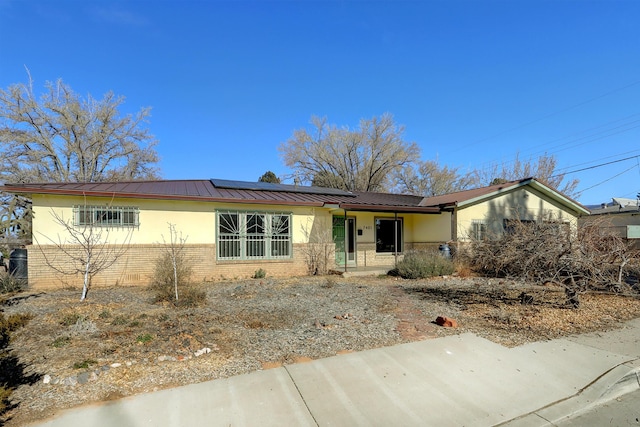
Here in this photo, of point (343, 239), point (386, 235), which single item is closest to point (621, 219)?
point (386, 235)

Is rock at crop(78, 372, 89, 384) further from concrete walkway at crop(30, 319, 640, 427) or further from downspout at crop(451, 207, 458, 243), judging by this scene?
downspout at crop(451, 207, 458, 243)

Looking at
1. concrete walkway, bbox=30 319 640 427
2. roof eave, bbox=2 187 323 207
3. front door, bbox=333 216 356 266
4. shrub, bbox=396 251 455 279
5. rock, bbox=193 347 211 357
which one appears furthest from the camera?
front door, bbox=333 216 356 266

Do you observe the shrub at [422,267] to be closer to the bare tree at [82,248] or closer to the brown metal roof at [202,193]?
the brown metal roof at [202,193]

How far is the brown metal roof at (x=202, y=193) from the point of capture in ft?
36.7

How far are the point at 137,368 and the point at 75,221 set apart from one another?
29.9 ft

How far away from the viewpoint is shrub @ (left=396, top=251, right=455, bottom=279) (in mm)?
12648

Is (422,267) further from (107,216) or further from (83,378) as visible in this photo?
(107,216)

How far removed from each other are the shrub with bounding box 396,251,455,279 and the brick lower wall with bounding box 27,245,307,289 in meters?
4.03

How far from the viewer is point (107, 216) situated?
1168cm

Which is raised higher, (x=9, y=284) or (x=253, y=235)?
(x=253, y=235)

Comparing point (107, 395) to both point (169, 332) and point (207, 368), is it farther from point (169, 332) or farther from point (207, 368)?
point (169, 332)

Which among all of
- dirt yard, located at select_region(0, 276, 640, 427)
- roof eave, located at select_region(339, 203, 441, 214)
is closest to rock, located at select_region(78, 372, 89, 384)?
dirt yard, located at select_region(0, 276, 640, 427)

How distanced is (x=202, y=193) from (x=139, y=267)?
135 inches

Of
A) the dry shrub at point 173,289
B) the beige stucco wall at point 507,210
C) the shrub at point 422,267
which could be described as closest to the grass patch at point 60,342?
the dry shrub at point 173,289
